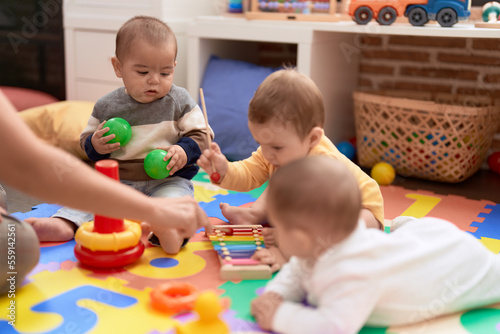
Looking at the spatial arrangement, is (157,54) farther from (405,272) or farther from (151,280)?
(405,272)

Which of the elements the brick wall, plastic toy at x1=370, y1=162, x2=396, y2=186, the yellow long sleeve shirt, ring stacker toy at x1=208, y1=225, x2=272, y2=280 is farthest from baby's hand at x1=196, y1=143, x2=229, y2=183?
the brick wall

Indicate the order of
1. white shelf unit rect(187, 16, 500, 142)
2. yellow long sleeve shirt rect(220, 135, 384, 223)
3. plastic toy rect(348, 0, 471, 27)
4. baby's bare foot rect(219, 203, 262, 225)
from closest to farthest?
yellow long sleeve shirt rect(220, 135, 384, 223), baby's bare foot rect(219, 203, 262, 225), plastic toy rect(348, 0, 471, 27), white shelf unit rect(187, 16, 500, 142)

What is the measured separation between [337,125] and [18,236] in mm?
1429

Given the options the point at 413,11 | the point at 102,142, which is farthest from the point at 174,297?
the point at 413,11

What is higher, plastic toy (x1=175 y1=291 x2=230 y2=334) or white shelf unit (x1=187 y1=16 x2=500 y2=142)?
white shelf unit (x1=187 y1=16 x2=500 y2=142)

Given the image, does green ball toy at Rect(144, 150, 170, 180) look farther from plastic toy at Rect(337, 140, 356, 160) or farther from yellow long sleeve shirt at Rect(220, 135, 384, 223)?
plastic toy at Rect(337, 140, 356, 160)

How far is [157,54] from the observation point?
1.26 meters

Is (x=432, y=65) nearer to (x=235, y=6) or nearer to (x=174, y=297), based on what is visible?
(x=235, y=6)

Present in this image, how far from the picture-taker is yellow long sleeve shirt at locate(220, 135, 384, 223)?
118 cm

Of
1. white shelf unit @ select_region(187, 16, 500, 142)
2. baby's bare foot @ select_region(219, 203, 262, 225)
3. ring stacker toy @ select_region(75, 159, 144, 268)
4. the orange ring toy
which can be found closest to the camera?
the orange ring toy

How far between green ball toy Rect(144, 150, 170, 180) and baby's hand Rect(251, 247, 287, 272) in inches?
12.2

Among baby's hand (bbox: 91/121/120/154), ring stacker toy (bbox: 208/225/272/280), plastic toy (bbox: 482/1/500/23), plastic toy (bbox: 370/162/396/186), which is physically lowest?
plastic toy (bbox: 370/162/396/186)

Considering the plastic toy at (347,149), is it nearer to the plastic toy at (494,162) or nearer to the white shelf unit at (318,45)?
the white shelf unit at (318,45)

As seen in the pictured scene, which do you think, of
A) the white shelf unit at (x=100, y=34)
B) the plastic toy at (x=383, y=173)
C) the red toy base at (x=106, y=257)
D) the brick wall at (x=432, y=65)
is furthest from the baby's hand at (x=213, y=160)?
the brick wall at (x=432, y=65)
